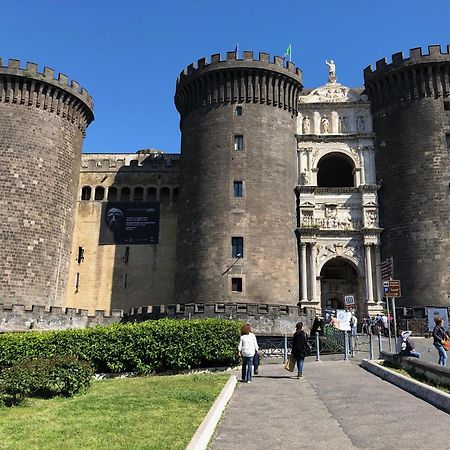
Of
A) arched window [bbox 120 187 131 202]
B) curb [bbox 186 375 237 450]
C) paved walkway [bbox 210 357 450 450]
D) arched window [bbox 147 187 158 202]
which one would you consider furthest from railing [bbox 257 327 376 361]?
arched window [bbox 120 187 131 202]

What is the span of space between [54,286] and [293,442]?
2902 centimetres

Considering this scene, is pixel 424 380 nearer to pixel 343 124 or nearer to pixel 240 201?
pixel 240 201

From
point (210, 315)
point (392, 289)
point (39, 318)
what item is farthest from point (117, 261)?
point (392, 289)

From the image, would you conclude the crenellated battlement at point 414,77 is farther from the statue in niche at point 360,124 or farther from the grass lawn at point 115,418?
the grass lawn at point 115,418

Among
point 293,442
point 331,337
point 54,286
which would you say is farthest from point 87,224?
point 293,442

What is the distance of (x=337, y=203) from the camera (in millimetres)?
37375

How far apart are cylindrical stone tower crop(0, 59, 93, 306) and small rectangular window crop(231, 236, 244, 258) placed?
12.3 metres

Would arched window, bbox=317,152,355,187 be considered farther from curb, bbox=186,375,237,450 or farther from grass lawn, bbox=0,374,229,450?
curb, bbox=186,375,237,450

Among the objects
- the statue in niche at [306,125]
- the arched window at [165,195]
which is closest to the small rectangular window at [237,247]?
the arched window at [165,195]

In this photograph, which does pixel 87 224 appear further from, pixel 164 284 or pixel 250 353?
pixel 250 353

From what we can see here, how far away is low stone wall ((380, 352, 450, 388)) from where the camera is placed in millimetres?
12391

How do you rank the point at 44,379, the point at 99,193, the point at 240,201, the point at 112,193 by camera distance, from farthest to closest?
1. the point at 112,193
2. the point at 99,193
3. the point at 240,201
4. the point at 44,379

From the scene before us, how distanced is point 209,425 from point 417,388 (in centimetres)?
588

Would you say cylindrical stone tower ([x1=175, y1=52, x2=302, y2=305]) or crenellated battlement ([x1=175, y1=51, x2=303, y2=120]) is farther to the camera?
crenellated battlement ([x1=175, y1=51, x2=303, y2=120])
